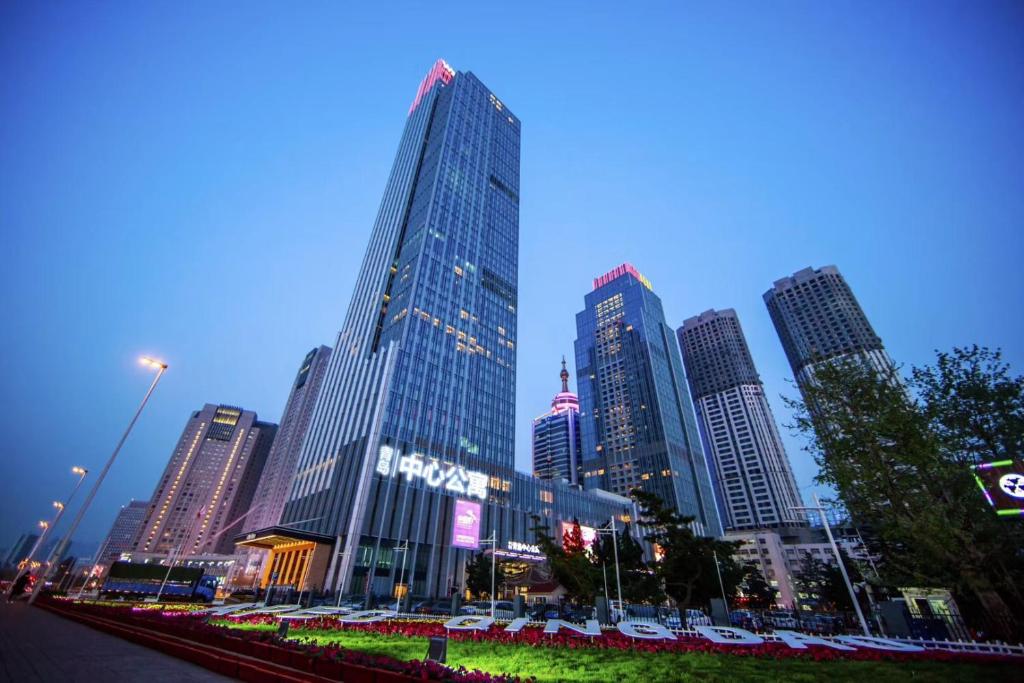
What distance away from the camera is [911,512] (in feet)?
55.6

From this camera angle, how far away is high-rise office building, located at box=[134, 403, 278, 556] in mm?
Answer: 170125

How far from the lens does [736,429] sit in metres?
157

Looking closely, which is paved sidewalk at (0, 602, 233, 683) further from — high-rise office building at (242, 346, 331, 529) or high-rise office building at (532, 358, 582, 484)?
high-rise office building at (532, 358, 582, 484)

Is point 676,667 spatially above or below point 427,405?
below

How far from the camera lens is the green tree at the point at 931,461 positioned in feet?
51.8

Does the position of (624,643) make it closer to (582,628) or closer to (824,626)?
(582,628)

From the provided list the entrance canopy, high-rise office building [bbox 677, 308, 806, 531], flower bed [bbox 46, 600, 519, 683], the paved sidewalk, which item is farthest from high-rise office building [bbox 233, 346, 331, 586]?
high-rise office building [bbox 677, 308, 806, 531]

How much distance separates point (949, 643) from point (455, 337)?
69.2 metres

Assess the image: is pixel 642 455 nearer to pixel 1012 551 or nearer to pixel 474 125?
pixel 474 125

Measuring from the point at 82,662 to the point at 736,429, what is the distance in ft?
583

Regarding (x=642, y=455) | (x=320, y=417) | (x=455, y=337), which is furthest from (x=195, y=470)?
(x=642, y=455)

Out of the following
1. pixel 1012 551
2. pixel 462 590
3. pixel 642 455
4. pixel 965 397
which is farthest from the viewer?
pixel 642 455

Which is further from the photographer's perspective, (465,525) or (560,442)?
(560,442)

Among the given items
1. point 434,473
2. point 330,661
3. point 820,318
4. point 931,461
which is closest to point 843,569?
point 931,461
